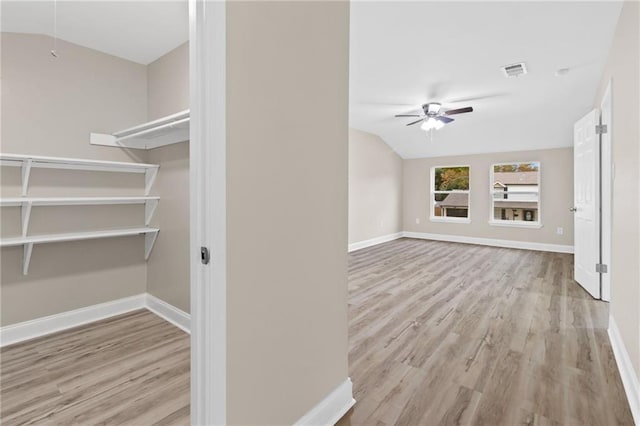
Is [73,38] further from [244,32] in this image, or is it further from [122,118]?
[244,32]

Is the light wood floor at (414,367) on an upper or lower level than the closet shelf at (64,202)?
lower

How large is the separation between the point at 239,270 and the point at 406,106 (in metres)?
4.66

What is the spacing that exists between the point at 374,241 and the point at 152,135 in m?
5.14

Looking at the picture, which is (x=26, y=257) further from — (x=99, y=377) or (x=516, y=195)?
(x=516, y=195)

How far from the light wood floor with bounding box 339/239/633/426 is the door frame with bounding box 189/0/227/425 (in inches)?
32.1

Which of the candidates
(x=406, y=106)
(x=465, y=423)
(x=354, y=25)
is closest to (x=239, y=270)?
(x=465, y=423)

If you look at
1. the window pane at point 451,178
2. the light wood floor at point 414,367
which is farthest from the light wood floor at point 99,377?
the window pane at point 451,178

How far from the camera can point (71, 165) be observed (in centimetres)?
262

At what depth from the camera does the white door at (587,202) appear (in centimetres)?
326

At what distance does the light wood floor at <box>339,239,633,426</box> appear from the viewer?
64.3 inches

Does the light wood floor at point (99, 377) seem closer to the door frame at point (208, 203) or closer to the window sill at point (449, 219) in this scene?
the door frame at point (208, 203)

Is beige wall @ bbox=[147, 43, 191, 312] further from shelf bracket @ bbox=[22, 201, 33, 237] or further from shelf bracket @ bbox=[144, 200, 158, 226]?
shelf bracket @ bbox=[22, 201, 33, 237]

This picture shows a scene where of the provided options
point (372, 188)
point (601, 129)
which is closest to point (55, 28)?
point (601, 129)

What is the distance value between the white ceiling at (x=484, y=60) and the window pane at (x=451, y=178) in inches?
63.3
